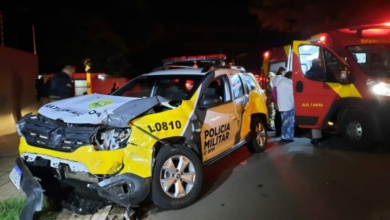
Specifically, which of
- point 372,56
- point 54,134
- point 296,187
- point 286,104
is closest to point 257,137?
point 286,104

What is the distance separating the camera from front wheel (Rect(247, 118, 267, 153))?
26.9 feet

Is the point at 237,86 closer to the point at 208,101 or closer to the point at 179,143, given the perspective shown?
the point at 208,101

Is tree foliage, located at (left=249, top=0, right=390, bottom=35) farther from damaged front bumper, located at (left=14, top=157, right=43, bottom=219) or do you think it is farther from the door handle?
damaged front bumper, located at (left=14, top=157, right=43, bottom=219)

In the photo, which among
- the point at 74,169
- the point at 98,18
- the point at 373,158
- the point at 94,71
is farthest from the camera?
the point at 94,71

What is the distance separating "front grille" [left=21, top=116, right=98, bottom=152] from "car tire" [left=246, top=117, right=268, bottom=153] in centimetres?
394

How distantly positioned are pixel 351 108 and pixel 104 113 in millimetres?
5709

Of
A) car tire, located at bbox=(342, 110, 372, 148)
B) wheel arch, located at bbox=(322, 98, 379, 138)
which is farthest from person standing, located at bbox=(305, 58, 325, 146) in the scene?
car tire, located at bbox=(342, 110, 372, 148)

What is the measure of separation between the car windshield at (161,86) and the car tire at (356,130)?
12.7 feet

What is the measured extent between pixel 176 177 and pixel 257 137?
11.5 feet

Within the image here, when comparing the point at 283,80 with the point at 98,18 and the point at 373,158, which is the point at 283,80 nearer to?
the point at 373,158

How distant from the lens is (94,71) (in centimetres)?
3012

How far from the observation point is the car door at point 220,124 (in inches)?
239

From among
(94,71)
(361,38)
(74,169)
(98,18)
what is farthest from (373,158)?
(94,71)

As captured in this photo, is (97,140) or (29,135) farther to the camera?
(29,135)
